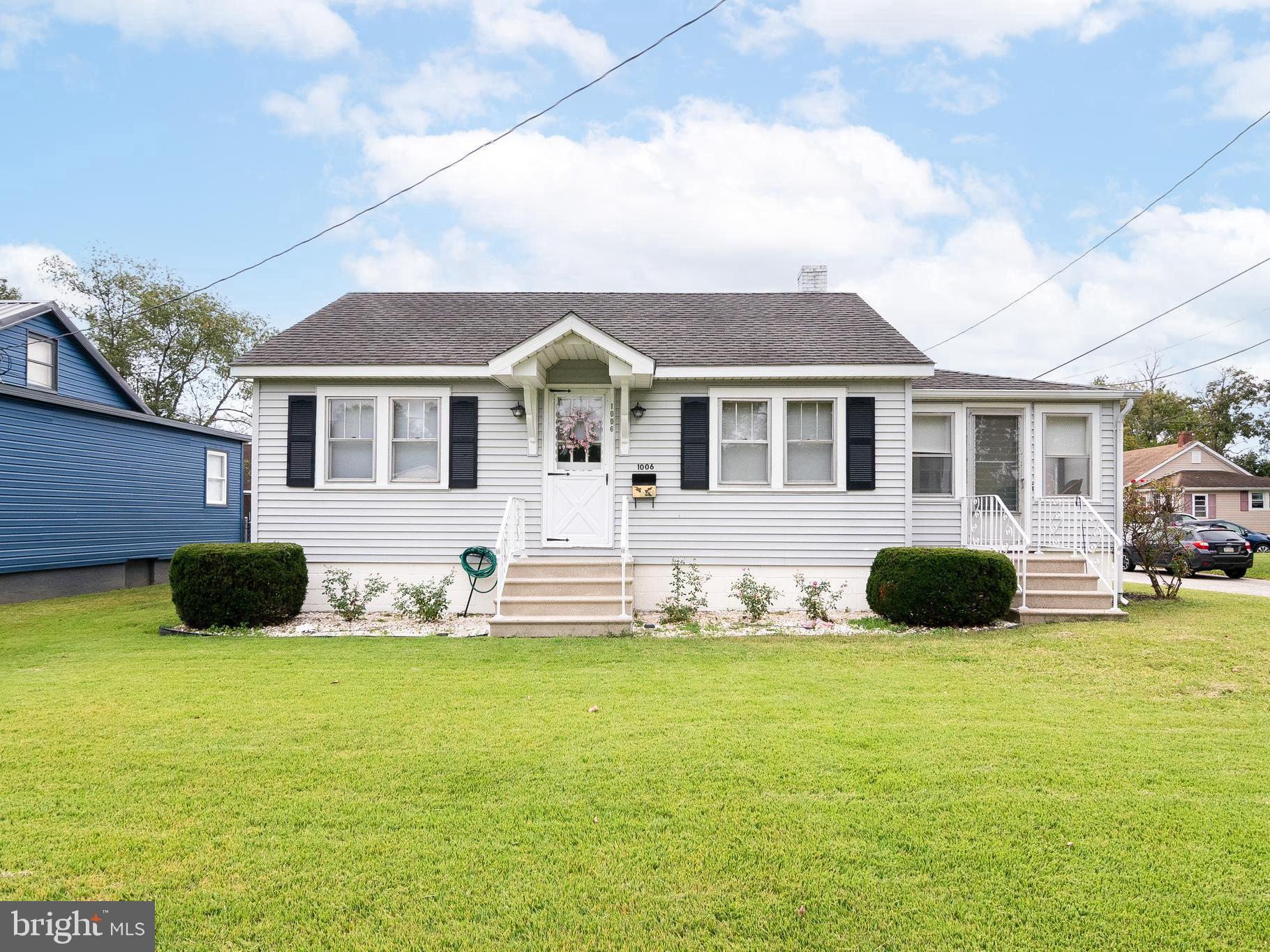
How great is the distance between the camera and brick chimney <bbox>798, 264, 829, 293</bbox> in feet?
42.5

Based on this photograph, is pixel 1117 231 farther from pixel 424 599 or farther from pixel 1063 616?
pixel 424 599

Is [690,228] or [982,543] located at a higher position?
[690,228]

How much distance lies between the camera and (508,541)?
9.23 metres

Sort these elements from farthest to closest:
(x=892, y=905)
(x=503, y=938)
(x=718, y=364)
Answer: (x=718, y=364) → (x=892, y=905) → (x=503, y=938)

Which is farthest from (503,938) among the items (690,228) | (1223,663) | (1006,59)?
(690,228)

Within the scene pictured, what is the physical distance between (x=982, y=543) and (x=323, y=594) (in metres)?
9.42

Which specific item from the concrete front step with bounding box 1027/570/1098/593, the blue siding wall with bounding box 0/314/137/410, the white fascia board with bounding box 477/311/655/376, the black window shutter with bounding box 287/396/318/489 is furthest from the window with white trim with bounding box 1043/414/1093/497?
the blue siding wall with bounding box 0/314/137/410

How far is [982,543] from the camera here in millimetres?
10305

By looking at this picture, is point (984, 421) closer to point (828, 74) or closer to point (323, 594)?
point (828, 74)

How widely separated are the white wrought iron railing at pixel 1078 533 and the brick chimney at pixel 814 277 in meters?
5.21

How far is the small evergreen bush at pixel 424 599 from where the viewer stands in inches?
363

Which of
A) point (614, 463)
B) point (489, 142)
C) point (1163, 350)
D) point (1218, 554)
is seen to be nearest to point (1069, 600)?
point (614, 463)

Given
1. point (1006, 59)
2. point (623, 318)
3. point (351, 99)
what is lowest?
point (623, 318)

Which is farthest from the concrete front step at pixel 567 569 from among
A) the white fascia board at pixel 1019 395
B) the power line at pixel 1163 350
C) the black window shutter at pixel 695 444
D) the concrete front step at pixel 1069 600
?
the power line at pixel 1163 350
